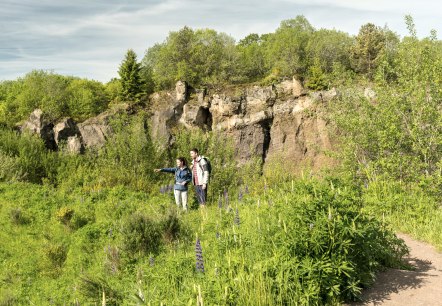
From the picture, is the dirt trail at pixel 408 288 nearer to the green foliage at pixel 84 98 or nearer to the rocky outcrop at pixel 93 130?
the rocky outcrop at pixel 93 130

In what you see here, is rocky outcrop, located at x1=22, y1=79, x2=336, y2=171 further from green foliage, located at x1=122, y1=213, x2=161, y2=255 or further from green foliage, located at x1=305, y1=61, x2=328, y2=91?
green foliage, located at x1=122, y1=213, x2=161, y2=255

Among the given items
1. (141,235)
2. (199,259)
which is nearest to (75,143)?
(141,235)

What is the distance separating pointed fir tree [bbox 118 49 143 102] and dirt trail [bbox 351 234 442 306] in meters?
26.1

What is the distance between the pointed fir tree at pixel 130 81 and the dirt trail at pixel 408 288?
85.5 ft

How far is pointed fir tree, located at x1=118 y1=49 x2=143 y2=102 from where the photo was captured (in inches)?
1145

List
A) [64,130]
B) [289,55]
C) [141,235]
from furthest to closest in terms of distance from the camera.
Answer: [289,55] < [64,130] < [141,235]

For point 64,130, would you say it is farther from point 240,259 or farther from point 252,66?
point 252,66

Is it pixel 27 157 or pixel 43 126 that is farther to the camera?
pixel 43 126

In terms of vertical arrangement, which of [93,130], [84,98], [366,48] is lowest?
[93,130]

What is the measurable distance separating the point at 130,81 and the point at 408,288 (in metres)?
27.1

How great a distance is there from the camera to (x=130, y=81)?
2903 cm

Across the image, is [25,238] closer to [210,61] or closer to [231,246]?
[231,246]

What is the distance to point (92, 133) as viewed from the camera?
25578 mm

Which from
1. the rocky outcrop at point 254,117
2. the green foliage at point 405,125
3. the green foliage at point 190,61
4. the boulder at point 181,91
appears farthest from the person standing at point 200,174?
the green foliage at point 190,61
